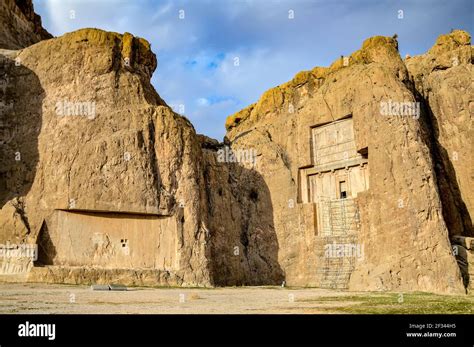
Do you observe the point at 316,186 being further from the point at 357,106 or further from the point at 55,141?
the point at 55,141

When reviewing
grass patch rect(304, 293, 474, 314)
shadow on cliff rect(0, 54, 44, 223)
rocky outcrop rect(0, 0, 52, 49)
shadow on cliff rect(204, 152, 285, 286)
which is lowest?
grass patch rect(304, 293, 474, 314)

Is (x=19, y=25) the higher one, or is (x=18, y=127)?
(x=19, y=25)

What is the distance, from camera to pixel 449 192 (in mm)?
33188

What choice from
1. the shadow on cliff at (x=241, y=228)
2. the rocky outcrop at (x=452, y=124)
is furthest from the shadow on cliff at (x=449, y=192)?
the shadow on cliff at (x=241, y=228)

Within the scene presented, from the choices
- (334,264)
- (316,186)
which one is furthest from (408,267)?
(316,186)

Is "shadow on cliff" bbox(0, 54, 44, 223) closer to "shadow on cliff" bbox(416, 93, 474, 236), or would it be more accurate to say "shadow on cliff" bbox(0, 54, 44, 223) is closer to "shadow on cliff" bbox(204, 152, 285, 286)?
"shadow on cliff" bbox(204, 152, 285, 286)

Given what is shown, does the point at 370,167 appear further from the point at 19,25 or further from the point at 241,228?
the point at 19,25

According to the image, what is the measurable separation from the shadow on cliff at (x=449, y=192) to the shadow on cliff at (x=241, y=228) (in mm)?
11649

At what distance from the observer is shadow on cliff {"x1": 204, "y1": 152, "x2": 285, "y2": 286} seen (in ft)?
115

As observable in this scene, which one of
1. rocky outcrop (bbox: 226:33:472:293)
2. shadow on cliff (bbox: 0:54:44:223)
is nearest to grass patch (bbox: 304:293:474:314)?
rocky outcrop (bbox: 226:33:472:293)

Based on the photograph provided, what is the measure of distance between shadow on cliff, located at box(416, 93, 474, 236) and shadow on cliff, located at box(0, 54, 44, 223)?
2590 cm

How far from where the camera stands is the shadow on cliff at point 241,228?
34.9m

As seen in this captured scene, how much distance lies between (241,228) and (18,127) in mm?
16586

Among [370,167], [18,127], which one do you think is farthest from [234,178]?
[18,127]
